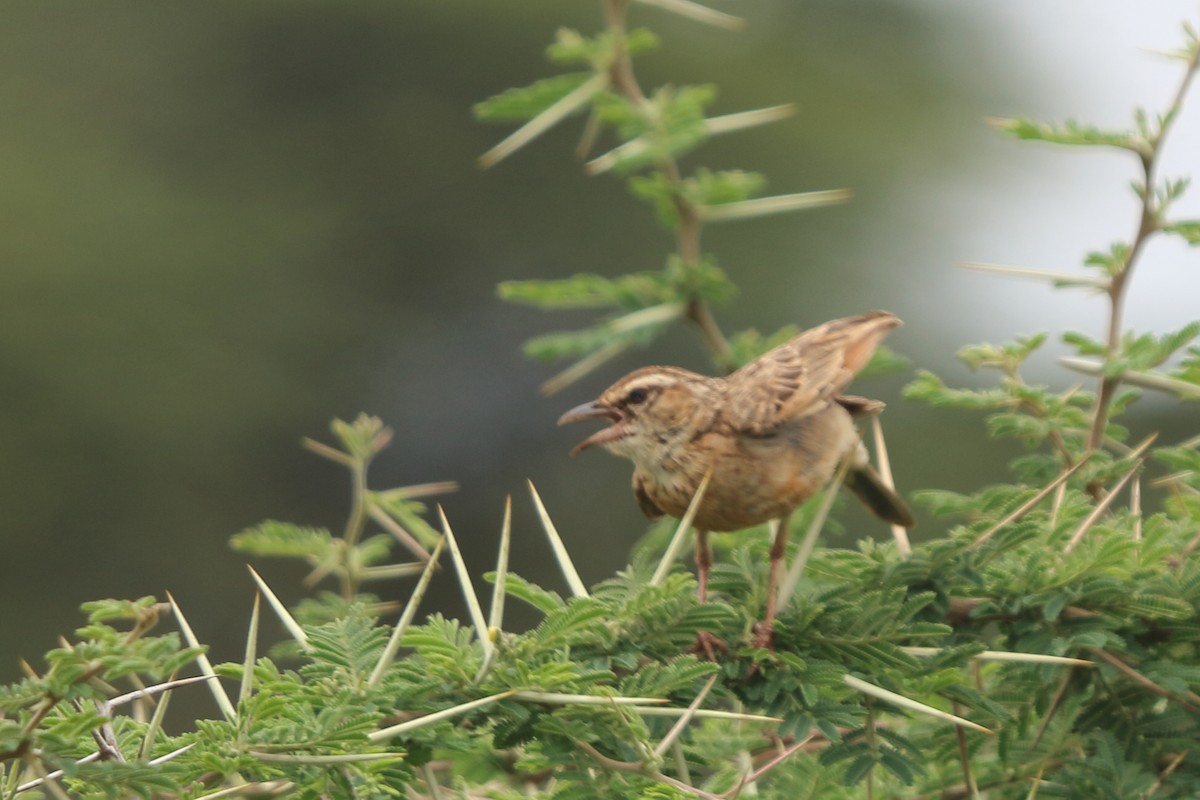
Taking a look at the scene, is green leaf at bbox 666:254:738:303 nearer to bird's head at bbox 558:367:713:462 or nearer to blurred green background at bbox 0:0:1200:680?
bird's head at bbox 558:367:713:462

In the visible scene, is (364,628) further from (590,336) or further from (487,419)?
(487,419)

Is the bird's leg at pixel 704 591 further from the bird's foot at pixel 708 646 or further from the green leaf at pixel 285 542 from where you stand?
the green leaf at pixel 285 542

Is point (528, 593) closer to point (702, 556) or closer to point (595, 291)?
point (702, 556)

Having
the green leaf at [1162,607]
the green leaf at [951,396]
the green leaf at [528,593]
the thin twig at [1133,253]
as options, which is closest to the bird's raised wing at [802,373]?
the green leaf at [951,396]

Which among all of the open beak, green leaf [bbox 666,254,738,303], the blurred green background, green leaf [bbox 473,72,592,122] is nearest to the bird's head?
the open beak

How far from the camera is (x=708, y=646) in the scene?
2.59 metres

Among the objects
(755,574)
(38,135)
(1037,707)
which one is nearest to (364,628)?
(755,574)

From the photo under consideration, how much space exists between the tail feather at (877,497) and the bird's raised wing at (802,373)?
25 centimetres

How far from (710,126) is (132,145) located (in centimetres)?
1111

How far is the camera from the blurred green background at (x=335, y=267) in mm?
11055

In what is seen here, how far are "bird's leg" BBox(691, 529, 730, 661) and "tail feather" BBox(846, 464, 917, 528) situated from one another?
478mm

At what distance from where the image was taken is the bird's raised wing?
3537 millimetres

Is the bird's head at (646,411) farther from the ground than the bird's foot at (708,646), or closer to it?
farther from the ground

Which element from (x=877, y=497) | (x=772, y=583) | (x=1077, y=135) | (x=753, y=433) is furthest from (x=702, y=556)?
(x=1077, y=135)
